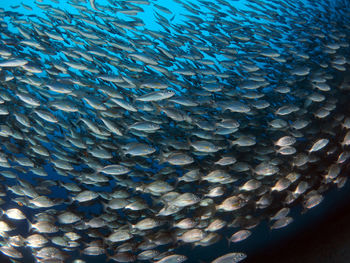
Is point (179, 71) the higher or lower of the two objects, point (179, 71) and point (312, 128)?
the higher

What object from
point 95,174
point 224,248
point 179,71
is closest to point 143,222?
point 95,174

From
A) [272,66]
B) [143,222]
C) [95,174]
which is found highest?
[272,66]

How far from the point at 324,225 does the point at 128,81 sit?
9150 millimetres

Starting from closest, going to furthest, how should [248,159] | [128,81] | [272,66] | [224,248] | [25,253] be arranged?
1. [128,81]
2. [248,159]
3. [272,66]
4. [25,253]
5. [224,248]

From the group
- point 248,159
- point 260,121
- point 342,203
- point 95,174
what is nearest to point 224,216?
point 248,159

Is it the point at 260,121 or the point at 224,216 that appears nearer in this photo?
the point at 260,121

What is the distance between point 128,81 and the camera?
15.8 ft

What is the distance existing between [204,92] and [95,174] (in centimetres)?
308

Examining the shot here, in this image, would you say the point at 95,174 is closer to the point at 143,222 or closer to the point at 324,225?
the point at 143,222

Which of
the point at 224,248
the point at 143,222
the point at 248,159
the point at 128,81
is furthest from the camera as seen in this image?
the point at 224,248

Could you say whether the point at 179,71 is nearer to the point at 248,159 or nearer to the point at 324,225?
the point at 248,159

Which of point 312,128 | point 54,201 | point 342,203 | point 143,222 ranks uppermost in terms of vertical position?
point 312,128

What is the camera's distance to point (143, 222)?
16.9 ft

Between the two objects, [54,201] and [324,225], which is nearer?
[54,201]
